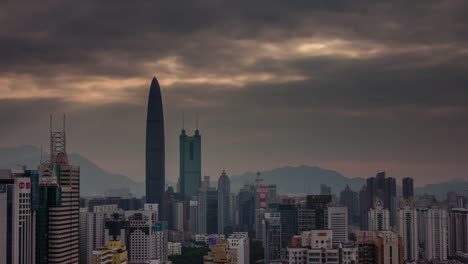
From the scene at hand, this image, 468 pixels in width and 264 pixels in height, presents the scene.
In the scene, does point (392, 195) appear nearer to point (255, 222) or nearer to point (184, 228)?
point (255, 222)

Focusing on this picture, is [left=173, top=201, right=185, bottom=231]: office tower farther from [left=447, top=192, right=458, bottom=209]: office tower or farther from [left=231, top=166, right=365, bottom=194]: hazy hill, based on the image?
[left=447, top=192, right=458, bottom=209]: office tower

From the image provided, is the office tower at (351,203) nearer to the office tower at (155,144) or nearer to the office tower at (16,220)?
the office tower at (155,144)

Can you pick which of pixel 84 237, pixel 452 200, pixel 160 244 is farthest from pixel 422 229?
pixel 84 237

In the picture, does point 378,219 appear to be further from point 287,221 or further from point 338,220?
point 287,221

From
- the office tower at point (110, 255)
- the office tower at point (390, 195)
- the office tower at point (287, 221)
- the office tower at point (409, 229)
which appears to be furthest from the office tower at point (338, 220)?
the office tower at point (110, 255)

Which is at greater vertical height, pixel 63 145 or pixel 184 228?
pixel 63 145

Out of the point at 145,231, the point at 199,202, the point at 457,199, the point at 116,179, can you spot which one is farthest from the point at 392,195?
the point at 116,179
